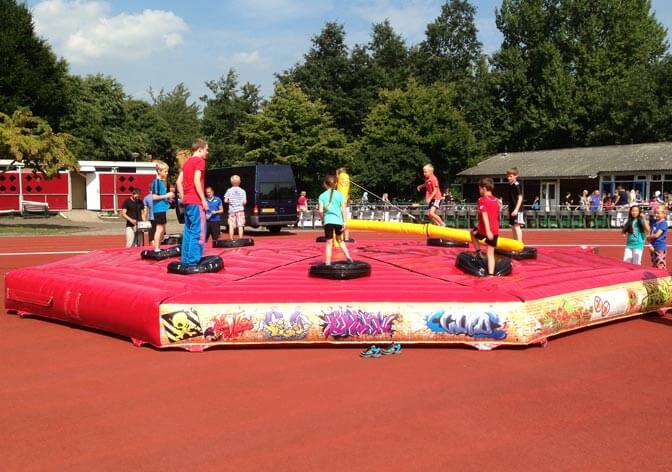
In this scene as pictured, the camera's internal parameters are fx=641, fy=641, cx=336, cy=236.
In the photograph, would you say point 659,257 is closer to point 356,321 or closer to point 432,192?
point 432,192

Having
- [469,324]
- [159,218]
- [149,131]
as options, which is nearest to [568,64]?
[149,131]

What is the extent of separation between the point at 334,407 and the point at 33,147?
74.4 feet

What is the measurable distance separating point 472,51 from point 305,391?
6920 cm

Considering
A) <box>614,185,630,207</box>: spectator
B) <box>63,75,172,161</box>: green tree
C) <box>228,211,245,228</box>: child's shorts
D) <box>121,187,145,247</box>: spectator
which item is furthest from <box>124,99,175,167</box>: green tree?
<box>228,211,245,228</box>: child's shorts

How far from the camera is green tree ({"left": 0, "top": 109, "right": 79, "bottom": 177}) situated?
24000mm

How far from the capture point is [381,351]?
23.2 feet

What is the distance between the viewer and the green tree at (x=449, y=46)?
6862 centimetres

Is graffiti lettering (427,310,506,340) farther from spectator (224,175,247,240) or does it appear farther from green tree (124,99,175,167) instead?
green tree (124,99,175,167)

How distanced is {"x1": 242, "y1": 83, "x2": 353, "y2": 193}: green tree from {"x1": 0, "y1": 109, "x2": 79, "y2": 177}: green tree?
737 inches

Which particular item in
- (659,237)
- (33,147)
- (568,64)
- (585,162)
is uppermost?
(568,64)

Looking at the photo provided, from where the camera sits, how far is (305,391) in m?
5.73

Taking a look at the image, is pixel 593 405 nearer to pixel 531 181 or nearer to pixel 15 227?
pixel 15 227

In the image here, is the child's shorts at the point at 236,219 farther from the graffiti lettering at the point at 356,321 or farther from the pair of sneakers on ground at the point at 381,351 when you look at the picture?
the pair of sneakers on ground at the point at 381,351

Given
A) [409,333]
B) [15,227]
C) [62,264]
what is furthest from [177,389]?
[15,227]
